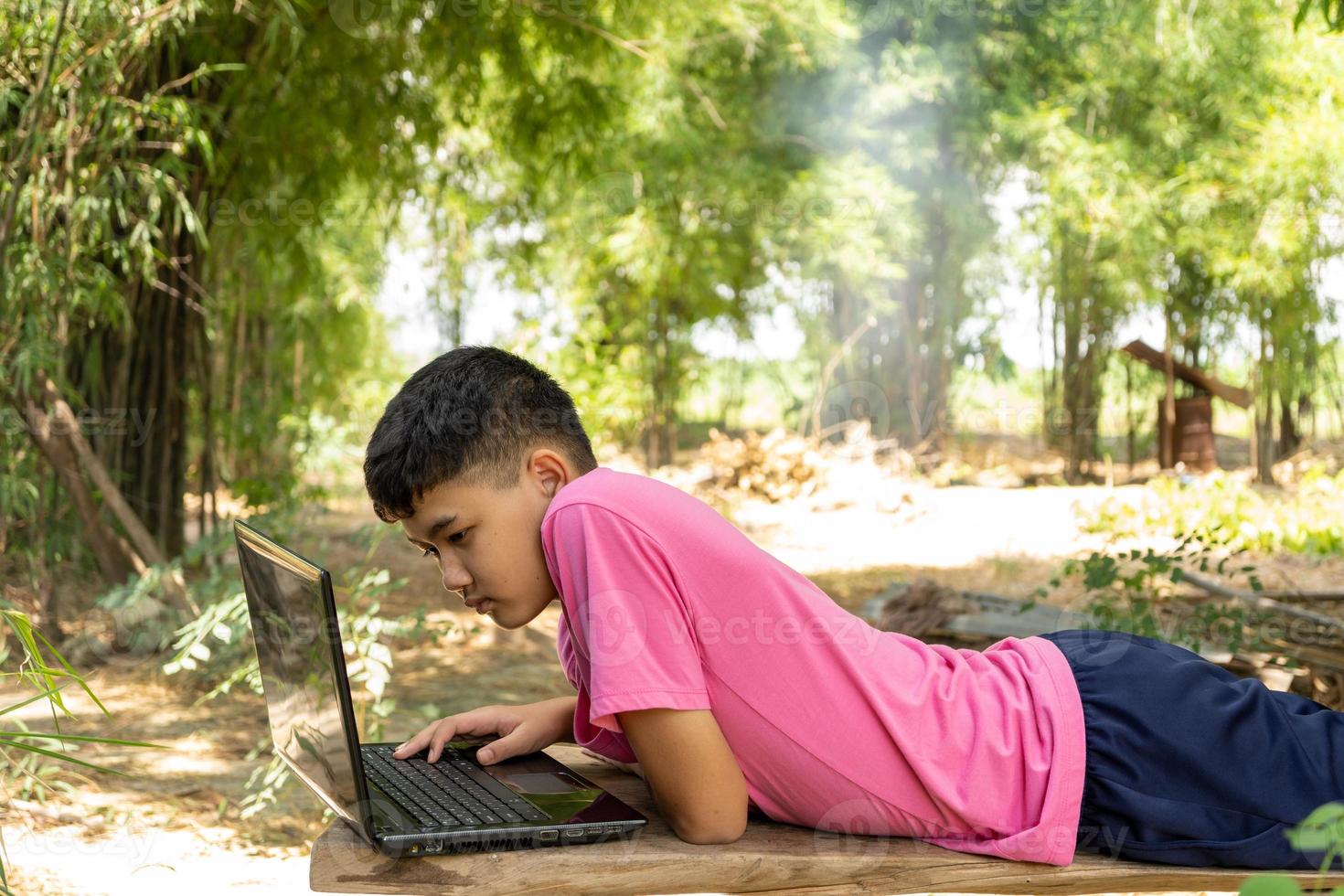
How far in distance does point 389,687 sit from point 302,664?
3165 millimetres

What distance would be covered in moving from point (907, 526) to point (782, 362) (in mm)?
6411

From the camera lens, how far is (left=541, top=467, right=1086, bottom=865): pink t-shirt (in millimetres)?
1432

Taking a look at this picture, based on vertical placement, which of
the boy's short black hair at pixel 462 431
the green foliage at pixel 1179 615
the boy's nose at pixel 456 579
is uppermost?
the boy's short black hair at pixel 462 431

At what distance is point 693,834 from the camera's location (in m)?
1.46

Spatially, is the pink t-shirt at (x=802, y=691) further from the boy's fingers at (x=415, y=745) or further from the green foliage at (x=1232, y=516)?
the green foliage at (x=1232, y=516)

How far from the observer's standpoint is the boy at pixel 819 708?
1.45 m

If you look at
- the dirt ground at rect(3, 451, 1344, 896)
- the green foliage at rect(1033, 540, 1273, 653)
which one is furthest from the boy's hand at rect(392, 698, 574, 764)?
the green foliage at rect(1033, 540, 1273, 653)

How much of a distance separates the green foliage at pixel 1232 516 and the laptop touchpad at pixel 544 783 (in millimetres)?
5332

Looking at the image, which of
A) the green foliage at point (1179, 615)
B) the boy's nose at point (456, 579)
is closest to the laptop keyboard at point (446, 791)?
the boy's nose at point (456, 579)

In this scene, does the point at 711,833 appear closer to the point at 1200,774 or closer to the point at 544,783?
the point at 544,783

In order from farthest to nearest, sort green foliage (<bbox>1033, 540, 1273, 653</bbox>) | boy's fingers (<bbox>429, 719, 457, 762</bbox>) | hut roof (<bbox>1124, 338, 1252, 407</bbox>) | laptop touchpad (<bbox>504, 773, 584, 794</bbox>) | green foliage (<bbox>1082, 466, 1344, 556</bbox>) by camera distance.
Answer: hut roof (<bbox>1124, 338, 1252, 407</bbox>), green foliage (<bbox>1082, 466, 1344, 556</bbox>), green foliage (<bbox>1033, 540, 1273, 653</bbox>), boy's fingers (<bbox>429, 719, 457, 762</bbox>), laptop touchpad (<bbox>504, 773, 584, 794</bbox>)

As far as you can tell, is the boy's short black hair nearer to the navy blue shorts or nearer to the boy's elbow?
the boy's elbow

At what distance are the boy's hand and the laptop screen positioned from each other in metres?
0.18

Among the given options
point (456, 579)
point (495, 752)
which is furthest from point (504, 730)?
point (456, 579)
